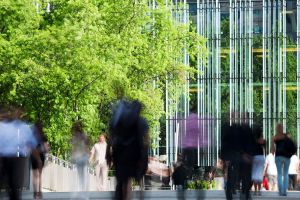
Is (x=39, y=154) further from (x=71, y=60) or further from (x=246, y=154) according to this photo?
(x=71, y=60)

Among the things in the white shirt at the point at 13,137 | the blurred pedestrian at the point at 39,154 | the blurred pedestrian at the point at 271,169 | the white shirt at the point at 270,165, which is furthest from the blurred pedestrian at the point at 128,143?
the white shirt at the point at 270,165

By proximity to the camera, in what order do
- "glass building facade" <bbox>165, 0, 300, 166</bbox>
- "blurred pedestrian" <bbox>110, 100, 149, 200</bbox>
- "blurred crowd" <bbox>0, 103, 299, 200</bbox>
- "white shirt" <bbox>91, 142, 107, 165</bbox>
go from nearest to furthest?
"blurred pedestrian" <bbox>110, 100, 149, 200</bbox>
"blurred crowd" <bbox>0, 103, 299, 200</bbox>
"white shirt" <bbox>91, 142, 107, 165</bbox>
"glass building facade" <bbox>165, 0, 300, 166</bbox>

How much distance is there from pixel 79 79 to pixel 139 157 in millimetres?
29872

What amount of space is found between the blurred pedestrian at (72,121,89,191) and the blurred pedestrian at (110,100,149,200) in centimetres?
669

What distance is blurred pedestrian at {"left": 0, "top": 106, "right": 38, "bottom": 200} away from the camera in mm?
18359

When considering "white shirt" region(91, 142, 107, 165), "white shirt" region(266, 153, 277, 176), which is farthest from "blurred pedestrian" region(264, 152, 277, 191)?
"white shirt" region(91, 142, 107, 165)

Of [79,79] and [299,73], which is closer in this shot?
[79,79]

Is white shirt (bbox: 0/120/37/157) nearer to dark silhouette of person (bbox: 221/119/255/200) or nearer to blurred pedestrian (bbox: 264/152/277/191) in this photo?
dark silhouette of person (bbox: 221/119/255/200)

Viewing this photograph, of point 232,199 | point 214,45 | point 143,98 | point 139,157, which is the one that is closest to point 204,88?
point 214,45

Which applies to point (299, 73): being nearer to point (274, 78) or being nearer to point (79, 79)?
point (274, 78)

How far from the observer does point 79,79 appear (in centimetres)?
4628

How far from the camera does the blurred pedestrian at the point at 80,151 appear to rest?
23531 mm

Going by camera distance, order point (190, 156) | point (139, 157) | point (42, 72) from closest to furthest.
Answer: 1. point (139, 157)
2. point (190, 156)
3. point (42, 72)

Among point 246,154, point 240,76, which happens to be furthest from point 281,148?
point 240,76
